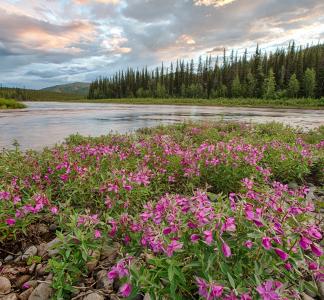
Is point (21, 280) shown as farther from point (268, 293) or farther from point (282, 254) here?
point (282, 254)

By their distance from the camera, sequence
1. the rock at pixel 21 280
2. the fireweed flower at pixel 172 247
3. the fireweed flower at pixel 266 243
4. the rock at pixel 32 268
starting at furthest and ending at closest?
the rock at pixel 32 268, the rock at pixel 21 280, the fireweed flower at pixel 172 247, the fireweed flower at pixel 266 243

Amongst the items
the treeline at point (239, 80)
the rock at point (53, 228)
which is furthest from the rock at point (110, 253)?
the treeline at point (239, 80)

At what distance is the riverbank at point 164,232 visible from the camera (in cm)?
178

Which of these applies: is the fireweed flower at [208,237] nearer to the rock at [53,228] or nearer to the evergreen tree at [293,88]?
the rock at [53,228]

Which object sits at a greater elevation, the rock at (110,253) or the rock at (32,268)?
the rock at (110,253)

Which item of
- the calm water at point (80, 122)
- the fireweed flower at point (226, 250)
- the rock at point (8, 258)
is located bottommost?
the calm water at point (80, 122)

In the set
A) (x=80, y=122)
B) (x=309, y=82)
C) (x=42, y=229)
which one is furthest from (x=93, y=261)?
(x=309, y=82)

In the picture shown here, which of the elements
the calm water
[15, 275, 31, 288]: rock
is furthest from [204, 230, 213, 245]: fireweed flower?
the calm water

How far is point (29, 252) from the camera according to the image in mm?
3094

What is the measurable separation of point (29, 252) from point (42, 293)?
2.70 ft

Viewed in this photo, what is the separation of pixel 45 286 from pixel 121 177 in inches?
60.1

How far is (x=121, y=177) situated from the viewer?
3.58 metres

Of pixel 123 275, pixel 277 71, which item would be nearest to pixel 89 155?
pixel 123 275

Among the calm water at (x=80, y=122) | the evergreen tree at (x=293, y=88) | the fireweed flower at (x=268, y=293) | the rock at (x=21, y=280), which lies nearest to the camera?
the fireweed flower at (x=268, y=293)
